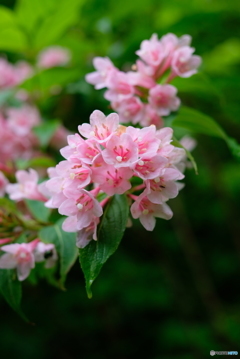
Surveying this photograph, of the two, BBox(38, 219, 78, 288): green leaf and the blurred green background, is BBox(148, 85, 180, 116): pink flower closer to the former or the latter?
BBox(38, 219, 78, 288): green leaf

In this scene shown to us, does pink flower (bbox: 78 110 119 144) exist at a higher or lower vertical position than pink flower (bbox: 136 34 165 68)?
lower

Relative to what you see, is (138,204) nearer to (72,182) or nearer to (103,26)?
(72,182)

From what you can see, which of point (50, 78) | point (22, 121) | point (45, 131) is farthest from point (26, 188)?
point (50, 78)

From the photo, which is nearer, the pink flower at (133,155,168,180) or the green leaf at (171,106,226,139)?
the pink flower at (133,155,168,180)

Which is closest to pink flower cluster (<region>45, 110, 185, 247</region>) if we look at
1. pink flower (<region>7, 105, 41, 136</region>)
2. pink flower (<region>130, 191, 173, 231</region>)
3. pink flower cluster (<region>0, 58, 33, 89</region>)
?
pink flower (<region>130, 191, 173, 231</region>)

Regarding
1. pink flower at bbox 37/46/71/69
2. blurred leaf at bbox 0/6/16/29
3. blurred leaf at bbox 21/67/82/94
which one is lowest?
blurred leaf at bbox 21/67/82/94

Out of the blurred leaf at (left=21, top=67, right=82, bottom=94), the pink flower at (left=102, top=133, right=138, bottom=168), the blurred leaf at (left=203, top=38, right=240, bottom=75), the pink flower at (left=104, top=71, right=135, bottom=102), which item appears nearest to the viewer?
the pink flower at (left=102, top=133, right=138, bottom=168)

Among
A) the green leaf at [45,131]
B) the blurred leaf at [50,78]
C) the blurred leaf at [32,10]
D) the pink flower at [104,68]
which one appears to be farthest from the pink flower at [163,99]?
the blurred leaf at [32,10]

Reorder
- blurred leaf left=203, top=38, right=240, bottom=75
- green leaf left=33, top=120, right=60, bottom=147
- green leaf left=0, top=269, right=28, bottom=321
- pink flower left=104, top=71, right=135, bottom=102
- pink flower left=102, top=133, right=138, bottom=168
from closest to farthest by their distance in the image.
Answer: pink flower left=102, top=133, right=138, bottom=168
green leaf left=0, top=269, right=28, bottom=321
pink flower left=104, top=71, right=135, bottom=102
green leaf left=33, top=120, right=60, bottom=147
blurred leaf left=203, top=38, right=240, bottom=75
